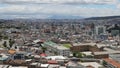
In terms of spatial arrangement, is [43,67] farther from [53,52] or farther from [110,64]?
[53,52]

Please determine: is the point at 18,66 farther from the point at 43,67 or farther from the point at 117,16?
the point at 117,16

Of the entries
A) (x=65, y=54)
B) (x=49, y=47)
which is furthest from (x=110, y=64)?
(x=49, y=47)

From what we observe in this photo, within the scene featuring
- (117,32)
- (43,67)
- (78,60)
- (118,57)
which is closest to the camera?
(43,67)

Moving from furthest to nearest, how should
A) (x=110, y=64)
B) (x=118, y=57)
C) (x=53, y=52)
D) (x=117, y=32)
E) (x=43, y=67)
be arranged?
(x=117, y=32), (x=53, y=52), (x=118, y=57), (x=110, y=64), (x=43, y=67)

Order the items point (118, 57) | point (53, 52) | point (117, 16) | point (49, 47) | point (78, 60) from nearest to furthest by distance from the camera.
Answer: point (78, 60) → point (118, 57) → point (53, 52) → point (49, 47) → point (117, 16)

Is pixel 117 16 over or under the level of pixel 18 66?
under

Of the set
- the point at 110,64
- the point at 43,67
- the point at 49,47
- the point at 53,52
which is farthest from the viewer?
the point at 49,47

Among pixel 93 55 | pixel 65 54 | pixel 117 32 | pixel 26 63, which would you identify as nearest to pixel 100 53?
pixel 93 55

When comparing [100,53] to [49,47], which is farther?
[49,47]

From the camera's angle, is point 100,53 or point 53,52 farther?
point 53,52
